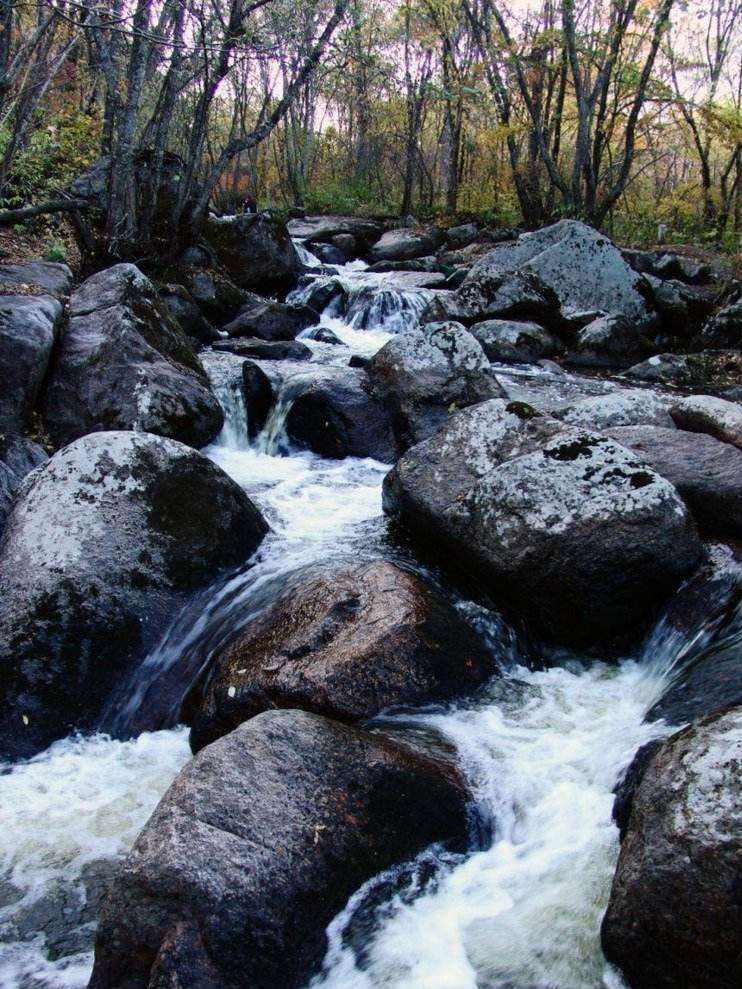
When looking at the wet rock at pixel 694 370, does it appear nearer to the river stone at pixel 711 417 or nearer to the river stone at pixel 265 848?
the river stone at pixel 711 417

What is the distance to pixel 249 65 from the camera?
24.1 meters

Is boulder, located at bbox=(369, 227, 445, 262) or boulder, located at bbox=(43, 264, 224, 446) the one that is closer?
boulder, located at bbox=(43, 264, 224, 446)

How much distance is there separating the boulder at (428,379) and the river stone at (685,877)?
5.51 metres

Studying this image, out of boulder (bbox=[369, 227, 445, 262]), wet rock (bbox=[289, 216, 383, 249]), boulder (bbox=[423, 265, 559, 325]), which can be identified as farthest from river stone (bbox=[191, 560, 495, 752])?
wet rock (bbox=[289, 216, 383, 249])

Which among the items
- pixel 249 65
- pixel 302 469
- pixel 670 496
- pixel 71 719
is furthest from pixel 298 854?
pixel 249 65

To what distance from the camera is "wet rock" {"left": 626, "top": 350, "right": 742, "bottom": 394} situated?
11.6m

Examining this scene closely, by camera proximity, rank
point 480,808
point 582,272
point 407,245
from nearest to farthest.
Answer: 1. point 480,808
2. point 582,272
3. point 407,245

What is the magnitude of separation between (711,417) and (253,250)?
35.9 feet

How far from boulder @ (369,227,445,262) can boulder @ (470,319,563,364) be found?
8267mm

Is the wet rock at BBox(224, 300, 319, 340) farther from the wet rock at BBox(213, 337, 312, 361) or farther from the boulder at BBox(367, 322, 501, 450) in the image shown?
the boulder at BBox(367, 322, 501, 450)

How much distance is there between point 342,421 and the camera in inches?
322

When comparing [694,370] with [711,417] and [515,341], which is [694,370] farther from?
[711,417]

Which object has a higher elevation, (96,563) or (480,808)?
(96,563)

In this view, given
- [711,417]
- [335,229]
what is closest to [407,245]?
[335,229]
